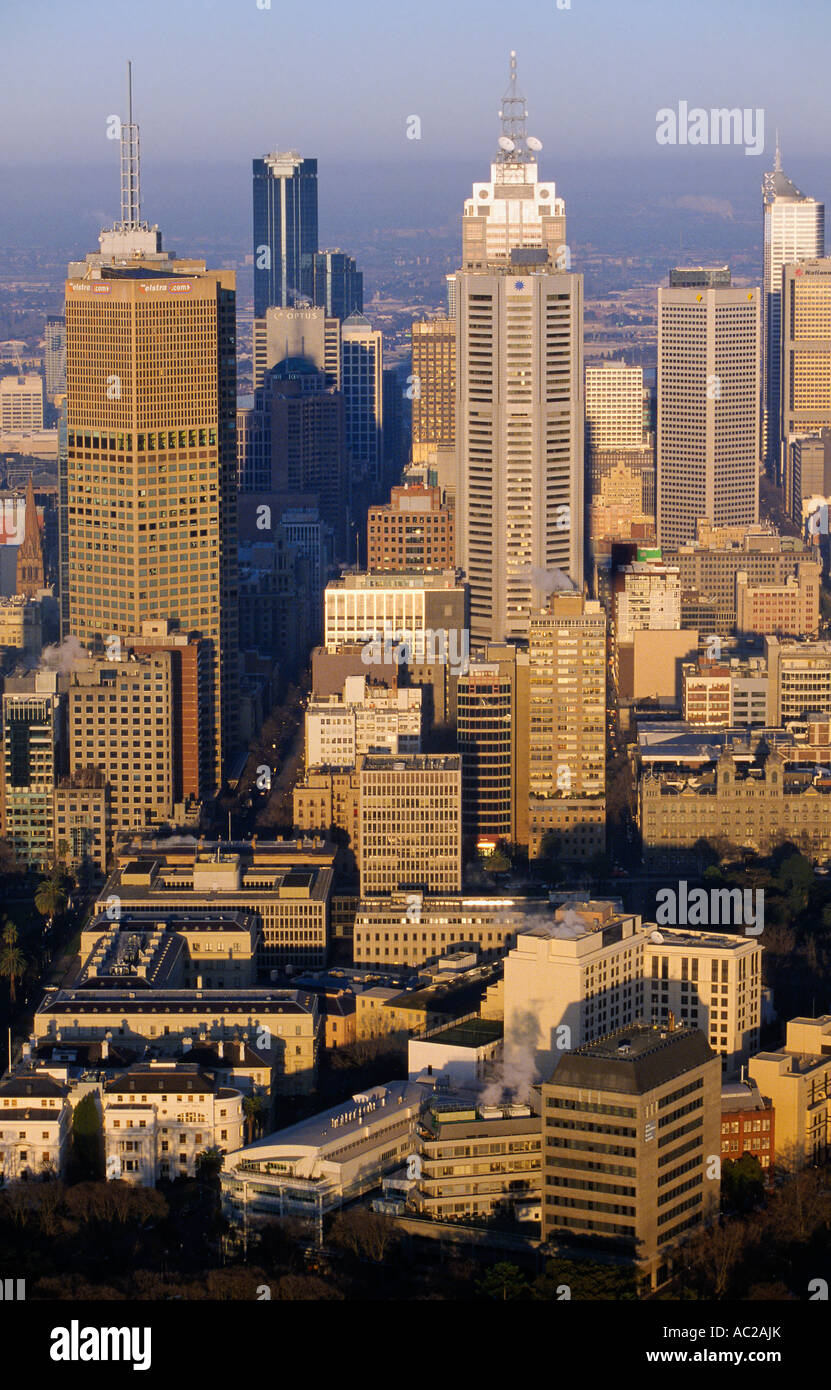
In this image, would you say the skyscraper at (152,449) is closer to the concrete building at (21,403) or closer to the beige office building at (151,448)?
the beige office building at (151,448)

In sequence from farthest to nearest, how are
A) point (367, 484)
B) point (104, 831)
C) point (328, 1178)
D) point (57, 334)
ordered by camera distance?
point (57, 334)
point (367, 484)
point (104, 831)
point (328, 1178)

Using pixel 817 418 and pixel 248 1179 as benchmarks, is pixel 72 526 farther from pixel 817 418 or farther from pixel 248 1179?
pixel 817 418

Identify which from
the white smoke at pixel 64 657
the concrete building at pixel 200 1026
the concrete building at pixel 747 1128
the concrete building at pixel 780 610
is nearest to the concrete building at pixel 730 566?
the concrete building at pixel 780 610

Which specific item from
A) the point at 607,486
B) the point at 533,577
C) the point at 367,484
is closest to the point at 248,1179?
the point at 533,577

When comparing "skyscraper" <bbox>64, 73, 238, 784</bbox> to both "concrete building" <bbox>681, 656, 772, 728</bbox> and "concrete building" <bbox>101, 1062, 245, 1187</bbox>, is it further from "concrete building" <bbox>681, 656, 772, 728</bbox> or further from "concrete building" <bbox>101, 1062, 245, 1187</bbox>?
"concrete building" <bbox>101, 1062, 245, 1187</bbox>

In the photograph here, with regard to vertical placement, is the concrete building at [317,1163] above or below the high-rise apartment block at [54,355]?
below
